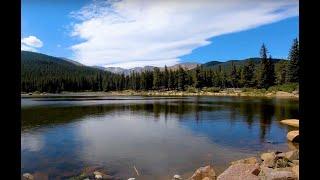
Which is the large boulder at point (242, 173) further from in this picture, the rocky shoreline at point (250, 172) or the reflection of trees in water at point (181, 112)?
the reflection of trees in water at point (181, 112)

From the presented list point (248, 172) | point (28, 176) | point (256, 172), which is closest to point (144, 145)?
point (28, 176)

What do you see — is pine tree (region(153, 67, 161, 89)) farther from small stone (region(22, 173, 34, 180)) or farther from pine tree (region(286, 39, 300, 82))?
small stone (region(22, 173, 34, 180))

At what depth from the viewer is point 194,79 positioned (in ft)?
470

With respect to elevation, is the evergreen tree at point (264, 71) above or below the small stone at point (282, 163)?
above

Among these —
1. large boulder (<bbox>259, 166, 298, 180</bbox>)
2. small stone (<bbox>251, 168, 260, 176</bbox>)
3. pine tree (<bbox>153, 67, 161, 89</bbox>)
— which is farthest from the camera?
pine tree (<bbox>153, 67, 161, 89</bbox>)

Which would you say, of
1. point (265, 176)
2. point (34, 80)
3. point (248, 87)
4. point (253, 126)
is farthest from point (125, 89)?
point (265, 176)

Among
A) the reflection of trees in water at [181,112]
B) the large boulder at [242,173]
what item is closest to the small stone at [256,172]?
the large boulder at [242,173]

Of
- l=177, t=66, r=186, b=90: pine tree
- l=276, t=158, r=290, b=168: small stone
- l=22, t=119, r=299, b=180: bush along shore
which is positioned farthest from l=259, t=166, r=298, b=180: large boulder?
l=177, t=66, r=186, b=90: pine tree

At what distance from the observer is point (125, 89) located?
567 feet

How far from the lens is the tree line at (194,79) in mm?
104312

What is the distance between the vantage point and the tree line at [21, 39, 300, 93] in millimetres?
104312

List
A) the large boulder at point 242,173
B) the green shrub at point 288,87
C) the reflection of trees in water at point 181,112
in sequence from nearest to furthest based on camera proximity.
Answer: the large boulder at point 242,173 → the reflection of trees in water at point 181,112 → the green shrub at point 288,87
